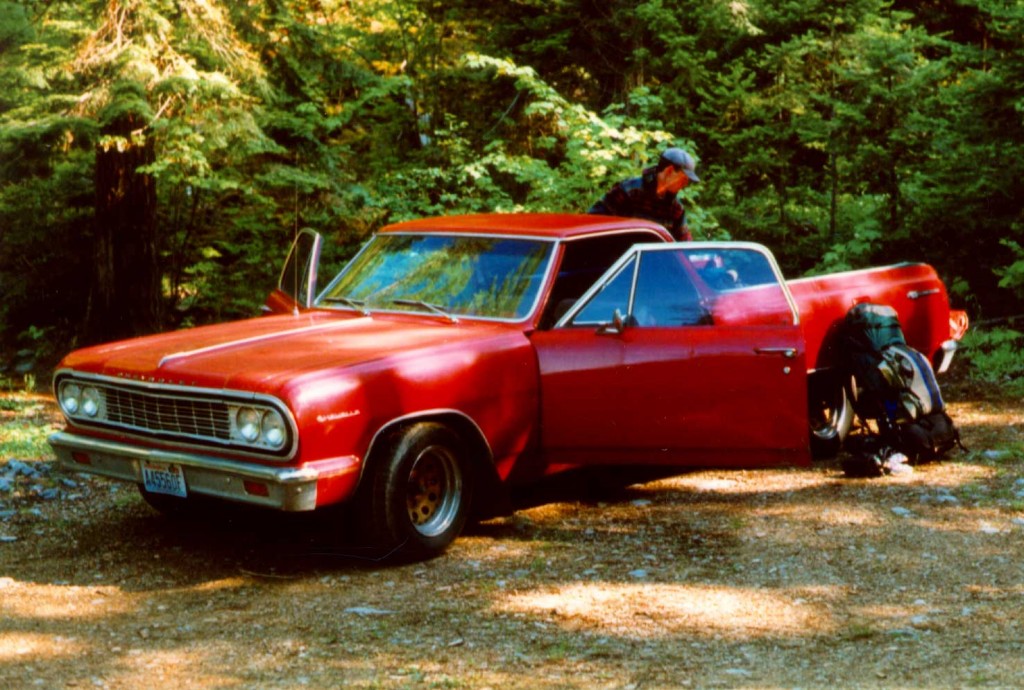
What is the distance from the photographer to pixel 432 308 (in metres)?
7.39

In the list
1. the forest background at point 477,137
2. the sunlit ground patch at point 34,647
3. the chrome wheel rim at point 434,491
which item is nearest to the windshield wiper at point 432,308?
the chrome wheel rim at point 434,491

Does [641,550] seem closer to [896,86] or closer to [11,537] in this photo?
[11,537]

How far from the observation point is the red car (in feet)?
19.9

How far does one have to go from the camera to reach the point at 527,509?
Result: 781 cm

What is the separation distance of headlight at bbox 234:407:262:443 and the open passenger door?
6.30 ft

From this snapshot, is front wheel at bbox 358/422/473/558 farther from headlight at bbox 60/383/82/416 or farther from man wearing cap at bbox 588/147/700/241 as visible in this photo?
man wearing cap at bbox 588/147/700/241

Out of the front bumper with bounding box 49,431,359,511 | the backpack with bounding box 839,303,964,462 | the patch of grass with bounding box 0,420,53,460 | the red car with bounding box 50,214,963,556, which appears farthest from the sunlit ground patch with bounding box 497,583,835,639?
the patch of grass with bounding box 0,420,53,460

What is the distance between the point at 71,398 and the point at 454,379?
2.20 m

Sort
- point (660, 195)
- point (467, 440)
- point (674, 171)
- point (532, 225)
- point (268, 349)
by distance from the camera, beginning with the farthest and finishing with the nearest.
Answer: point (660, 195) < point (674, 171) < point (532, 225) < point (467, 440) < point (268, 349)

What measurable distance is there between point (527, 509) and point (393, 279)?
67.7 inches

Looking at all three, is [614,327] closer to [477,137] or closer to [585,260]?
[585,260]

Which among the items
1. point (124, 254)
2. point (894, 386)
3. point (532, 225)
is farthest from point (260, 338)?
point (124, 254)

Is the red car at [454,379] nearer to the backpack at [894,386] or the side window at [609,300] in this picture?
the side window at [609,300]

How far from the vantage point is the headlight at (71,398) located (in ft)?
22.4
